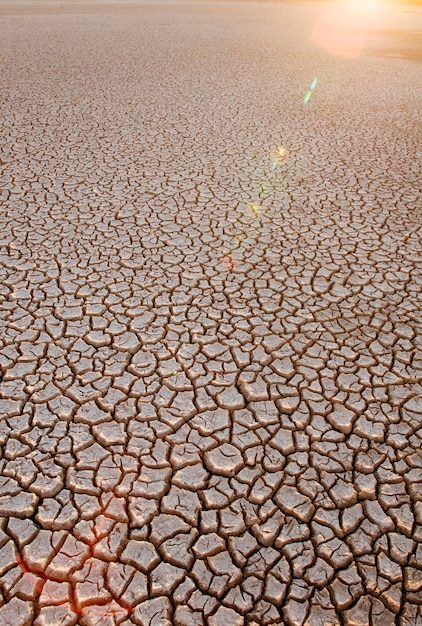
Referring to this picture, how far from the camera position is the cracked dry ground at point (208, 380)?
175 centimetres

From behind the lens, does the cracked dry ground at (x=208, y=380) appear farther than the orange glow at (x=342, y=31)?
No

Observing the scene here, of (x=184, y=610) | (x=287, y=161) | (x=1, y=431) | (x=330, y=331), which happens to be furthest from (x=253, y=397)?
(x=287, y=161)

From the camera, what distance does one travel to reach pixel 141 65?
9.42 metres

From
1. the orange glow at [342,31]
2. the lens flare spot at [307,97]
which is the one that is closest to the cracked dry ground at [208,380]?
the lens flare spot at [307,97]

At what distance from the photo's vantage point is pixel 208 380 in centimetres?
257

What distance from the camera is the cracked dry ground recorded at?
1746mm

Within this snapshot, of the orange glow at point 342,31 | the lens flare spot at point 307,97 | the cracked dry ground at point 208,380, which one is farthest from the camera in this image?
the orange glow at point 342,31

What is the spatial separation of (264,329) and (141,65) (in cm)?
839

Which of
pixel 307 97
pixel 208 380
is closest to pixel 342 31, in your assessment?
pixel 307 97

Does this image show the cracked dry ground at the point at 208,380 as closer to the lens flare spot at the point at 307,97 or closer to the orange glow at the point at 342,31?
the lens flare spot at the point at 307,97

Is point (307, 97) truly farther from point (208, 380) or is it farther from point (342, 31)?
point (342, 31)

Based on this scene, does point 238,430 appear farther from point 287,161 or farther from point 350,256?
point 287,161

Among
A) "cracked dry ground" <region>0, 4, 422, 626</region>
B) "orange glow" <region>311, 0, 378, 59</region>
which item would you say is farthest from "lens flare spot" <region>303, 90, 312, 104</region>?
"orange glow" <region>311, 0, 378, 59</region>

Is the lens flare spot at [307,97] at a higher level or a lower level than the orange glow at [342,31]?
lower
